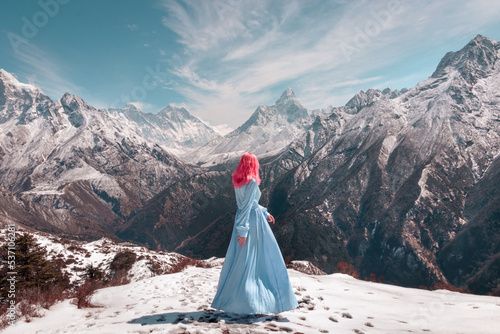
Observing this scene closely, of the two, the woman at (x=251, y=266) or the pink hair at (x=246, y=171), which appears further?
the pink hair at (x=246, y=171)

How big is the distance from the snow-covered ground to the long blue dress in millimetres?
421

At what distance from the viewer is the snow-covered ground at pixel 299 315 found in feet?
25.2

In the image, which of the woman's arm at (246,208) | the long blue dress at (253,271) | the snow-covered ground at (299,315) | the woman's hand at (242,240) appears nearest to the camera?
the snow-covered ground at (299,315)

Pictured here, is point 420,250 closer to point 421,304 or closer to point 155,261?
point 155,261

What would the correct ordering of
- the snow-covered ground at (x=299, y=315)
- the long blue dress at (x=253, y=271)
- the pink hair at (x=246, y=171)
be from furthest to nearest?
the pink hair at (x=246, y=171), the long blue dress at (x=253, y=271), the snow-covered ground at (x=299, y=315)

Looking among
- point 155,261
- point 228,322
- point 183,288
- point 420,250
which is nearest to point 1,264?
point 155,261

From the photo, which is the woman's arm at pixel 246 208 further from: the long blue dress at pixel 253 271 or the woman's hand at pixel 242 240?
the woman's hand at pixel 242 240

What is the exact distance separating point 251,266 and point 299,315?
2.37m

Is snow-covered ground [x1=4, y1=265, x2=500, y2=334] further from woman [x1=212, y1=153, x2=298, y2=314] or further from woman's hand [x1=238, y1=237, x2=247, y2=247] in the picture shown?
woman's hand [x1=238, y1=237, x2=247, y2=247]

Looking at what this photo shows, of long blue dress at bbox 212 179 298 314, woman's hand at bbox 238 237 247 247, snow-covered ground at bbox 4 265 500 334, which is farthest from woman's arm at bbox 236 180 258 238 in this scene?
snow-covered ground at bbox 4 265 500 334

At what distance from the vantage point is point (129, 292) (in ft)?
47.0

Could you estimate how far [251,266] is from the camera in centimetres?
949

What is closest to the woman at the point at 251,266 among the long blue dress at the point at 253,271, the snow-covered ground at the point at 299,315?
the long blue dress at the point at 253,271

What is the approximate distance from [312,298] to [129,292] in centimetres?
980
